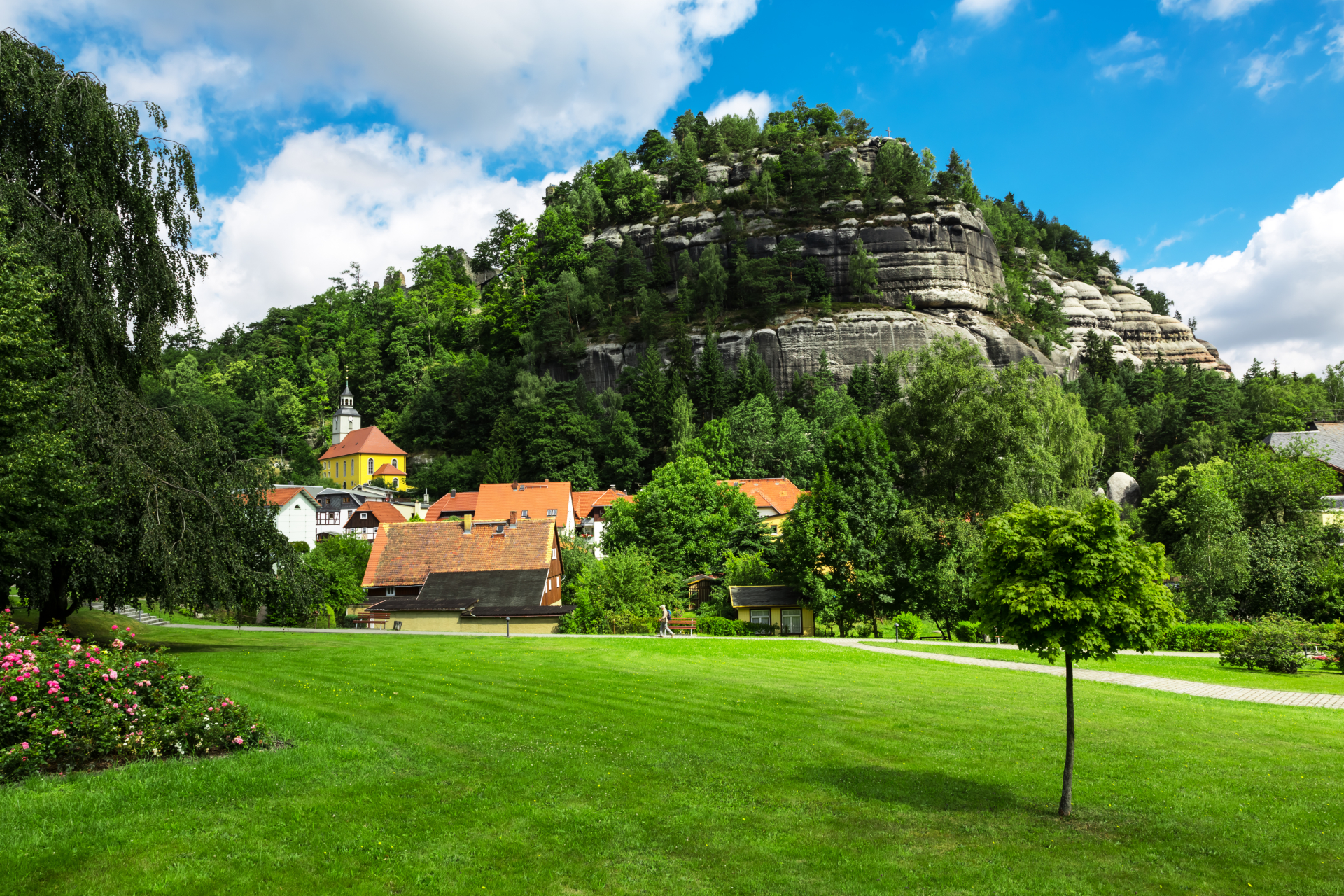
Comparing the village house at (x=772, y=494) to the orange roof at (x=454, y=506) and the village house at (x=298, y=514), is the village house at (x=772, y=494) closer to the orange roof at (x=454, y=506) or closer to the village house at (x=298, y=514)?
the orange roof at (x=454, y=506)

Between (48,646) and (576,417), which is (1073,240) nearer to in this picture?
(576,417)

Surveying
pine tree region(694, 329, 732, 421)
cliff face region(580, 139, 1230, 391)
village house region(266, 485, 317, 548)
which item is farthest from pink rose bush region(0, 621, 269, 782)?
cliff face region(580, 139, 1230, 391)

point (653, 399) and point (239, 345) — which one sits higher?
point (239, 345)

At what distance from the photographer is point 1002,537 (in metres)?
9.16

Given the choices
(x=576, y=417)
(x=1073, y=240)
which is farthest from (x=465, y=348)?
(x=1073, y=240)

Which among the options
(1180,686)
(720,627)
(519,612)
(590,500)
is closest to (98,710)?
(1180,686)

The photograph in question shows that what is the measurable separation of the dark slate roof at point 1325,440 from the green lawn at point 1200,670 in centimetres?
3617

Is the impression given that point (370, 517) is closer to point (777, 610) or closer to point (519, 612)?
point (519, 612)

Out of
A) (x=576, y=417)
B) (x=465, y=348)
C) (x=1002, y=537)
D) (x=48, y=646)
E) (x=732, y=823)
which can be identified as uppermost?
(x=465, y=348)

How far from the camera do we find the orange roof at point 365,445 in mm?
94188

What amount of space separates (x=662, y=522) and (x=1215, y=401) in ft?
206

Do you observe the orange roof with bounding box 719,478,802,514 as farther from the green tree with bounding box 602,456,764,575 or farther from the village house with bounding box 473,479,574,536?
the green tree with bounding box 602,456,764,575

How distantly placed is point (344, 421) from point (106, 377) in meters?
92.0

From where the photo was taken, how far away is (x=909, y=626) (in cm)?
3450
